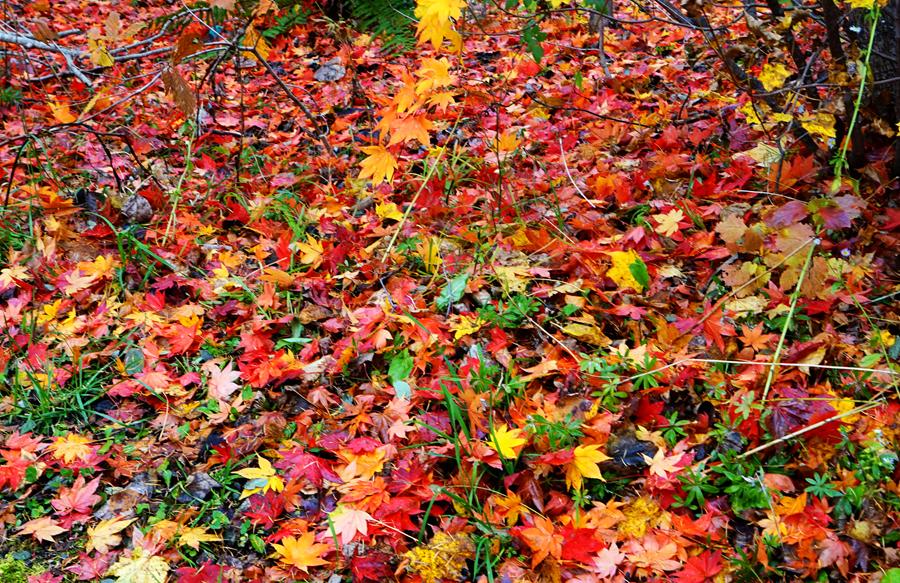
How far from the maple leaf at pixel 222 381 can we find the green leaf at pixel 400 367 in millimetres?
598

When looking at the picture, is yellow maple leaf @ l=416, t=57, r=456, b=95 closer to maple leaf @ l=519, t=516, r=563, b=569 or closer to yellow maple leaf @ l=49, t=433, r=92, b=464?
maple leaf @ l=519, t=516, r=563, b=569

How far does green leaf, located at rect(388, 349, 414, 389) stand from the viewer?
2537mm

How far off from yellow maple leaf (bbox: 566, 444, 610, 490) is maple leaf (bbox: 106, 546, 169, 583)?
124cm

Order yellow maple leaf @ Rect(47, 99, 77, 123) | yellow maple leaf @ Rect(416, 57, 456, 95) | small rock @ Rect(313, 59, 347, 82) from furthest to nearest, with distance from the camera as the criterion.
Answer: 1. small rock @ Rect(313, 59, 347, 82)
2. yellow maple leaf @ Rect(47, 99, 77, 123)
3. yellow maple leaf @ Rect(416, 57, 456, 95)

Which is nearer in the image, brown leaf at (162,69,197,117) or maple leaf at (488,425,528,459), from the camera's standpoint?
maple leaf at (488,425,528,459)

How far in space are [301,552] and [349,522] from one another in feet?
0.53

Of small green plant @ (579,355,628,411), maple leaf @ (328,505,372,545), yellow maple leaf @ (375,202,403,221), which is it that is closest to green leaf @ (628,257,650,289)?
small green plant @ (579,355,628,411)

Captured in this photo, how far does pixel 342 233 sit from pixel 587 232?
1.13m

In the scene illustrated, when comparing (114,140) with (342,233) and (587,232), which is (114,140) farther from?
(587,232)

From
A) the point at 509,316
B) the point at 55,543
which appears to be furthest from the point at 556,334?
the point at 55,543

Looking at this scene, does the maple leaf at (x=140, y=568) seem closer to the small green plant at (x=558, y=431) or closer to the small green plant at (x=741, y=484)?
the small green plant at (x=558, y=431)

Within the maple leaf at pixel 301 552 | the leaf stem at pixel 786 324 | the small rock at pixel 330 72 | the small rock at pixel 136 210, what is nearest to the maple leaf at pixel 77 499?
the maple leaf at pixel 301 552

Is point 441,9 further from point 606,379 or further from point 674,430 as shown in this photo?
point 674,430

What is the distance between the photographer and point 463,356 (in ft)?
8.46
